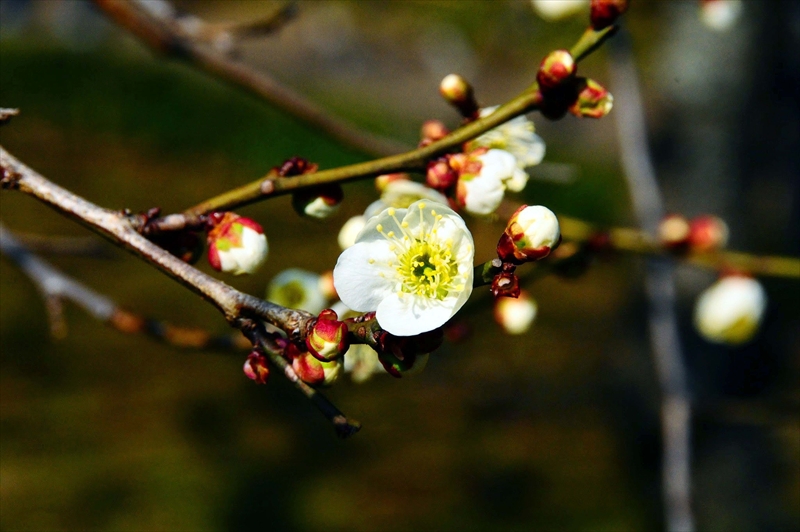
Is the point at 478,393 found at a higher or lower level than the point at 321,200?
higher

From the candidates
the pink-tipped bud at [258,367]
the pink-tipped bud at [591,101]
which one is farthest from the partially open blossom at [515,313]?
the pink-tipped bud at [258,367]

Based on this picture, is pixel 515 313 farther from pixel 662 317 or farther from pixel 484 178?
pixel 662 317

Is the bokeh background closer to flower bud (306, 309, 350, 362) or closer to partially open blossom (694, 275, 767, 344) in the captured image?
partially open blossom (694, 275, 767, 344)

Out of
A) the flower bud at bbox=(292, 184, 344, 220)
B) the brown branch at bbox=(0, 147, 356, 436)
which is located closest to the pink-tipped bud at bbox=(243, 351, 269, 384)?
the brown branch at bbox=(0, 147, 356, 436)

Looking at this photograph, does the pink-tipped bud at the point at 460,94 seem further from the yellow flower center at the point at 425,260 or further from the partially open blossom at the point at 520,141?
the yellow flower center at the point at 425,260

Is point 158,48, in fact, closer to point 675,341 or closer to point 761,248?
point 675,341

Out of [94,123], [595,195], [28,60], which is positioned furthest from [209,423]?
[28,60]

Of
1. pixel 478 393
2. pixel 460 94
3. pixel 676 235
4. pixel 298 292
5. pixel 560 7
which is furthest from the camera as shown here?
pixel 478 393

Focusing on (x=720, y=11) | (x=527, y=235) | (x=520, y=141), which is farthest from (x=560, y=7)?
(x=527, y=235)
